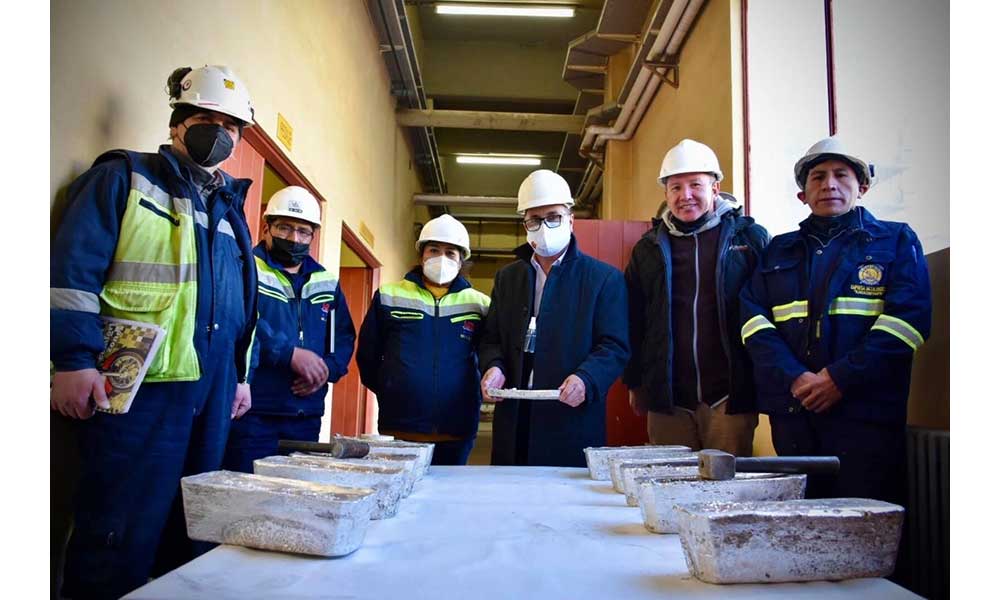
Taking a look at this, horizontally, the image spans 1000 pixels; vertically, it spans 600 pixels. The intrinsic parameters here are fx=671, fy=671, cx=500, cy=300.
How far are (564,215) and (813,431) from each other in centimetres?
117

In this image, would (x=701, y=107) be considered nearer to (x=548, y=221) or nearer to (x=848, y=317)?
(x=548, y=221)

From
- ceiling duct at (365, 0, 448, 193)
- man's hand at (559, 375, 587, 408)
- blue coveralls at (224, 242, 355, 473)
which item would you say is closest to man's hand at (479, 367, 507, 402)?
man's hand at (559, 375, 587, 408)

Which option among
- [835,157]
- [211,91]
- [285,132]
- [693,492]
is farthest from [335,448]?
[285,132]

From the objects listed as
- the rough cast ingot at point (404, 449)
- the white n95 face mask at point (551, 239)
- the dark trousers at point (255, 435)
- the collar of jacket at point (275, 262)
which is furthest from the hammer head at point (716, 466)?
the collar of jacket at point (275, 262)

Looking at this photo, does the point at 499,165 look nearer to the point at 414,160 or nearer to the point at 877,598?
the point at 414,160

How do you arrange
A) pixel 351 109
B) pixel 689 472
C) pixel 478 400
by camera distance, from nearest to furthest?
pixel 689 472 → pixel 478 400 → pixel 351 109

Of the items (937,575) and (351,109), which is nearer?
(937,575)

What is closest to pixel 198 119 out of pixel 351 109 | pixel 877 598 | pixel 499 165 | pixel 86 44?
pixel 86 44

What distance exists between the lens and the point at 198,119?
192cm

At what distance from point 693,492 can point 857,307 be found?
133cm

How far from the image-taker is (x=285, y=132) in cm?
393

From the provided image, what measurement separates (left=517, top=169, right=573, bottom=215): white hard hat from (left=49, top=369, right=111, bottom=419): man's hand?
5.23ft

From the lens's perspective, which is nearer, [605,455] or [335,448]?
[335,448]

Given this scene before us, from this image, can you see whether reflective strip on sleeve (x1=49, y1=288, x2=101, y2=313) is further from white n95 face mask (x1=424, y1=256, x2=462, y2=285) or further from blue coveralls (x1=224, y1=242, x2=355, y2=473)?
white n95 face mask (x1=424, y1=256, x2=462, y2=285)
